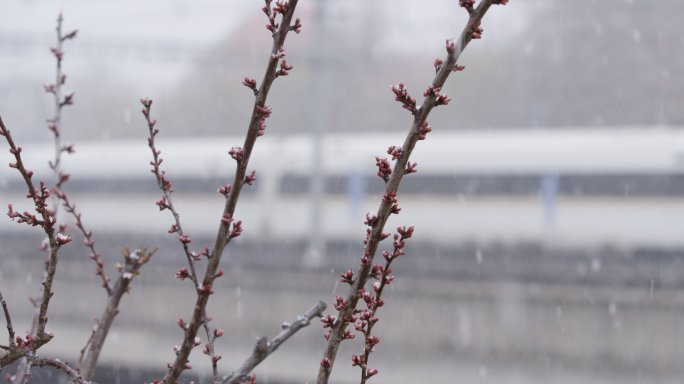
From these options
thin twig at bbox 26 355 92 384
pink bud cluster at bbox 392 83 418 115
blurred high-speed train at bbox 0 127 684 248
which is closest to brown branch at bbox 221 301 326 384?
thin twig at bbox 26 355 92 384

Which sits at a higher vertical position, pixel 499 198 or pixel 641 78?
pixel 641 78

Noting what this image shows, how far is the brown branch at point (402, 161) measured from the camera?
31.4 inches

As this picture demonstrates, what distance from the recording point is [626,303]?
461 cm

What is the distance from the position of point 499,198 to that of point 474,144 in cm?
101

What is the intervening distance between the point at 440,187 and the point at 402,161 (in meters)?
7.20

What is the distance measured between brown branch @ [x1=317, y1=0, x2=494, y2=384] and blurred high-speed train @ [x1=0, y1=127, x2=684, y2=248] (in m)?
5.68

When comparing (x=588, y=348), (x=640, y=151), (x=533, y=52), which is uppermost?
(x=533, y=52)

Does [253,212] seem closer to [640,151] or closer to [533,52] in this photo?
[640,151]

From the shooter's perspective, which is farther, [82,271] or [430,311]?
[82,271]

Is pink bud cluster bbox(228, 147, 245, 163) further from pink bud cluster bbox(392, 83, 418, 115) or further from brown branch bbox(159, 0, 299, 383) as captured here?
pink bud cluster bbox(392, 83, 418, 115)

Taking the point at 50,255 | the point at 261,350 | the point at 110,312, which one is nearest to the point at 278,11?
the point at 50,255

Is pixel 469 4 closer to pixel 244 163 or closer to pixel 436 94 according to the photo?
pixel 436 94

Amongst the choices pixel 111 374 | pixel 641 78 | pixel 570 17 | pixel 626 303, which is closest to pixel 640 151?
pixel 626 303

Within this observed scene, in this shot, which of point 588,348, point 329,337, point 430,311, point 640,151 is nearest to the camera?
point 329,337
